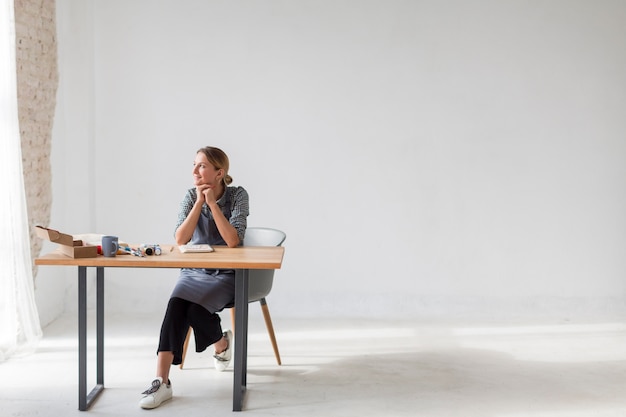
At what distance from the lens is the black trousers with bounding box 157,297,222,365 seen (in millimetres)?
3438

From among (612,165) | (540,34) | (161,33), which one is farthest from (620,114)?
(161,33)

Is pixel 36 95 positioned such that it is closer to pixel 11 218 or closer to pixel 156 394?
pixel 11 218

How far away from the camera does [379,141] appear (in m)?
5.39

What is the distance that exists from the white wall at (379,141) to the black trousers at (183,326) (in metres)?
1.89

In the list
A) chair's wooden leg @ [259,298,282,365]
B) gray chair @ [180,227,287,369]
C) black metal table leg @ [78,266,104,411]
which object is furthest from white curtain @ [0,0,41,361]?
chair's wooden leg @ [259,298,282,365]

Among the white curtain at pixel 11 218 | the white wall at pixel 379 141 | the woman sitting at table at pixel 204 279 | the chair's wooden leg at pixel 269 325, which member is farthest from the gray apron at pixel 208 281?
the white wall at pixel 379 141

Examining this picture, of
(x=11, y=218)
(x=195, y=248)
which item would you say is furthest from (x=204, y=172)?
(x=11, y=218)

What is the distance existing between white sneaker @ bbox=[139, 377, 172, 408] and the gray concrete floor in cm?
6

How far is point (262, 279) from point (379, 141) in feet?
6.16

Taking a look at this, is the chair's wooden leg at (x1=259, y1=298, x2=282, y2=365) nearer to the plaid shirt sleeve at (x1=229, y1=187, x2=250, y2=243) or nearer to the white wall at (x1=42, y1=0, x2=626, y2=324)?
the plaid shirt sleeve at (x1=229, y1=187, x2=250, y2=243)

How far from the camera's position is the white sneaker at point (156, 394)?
3.38 m

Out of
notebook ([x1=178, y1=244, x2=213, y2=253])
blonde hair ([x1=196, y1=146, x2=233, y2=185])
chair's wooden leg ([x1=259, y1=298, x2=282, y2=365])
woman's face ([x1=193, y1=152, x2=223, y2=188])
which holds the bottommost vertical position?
chair's wooden leg ([x1=259, y1=298, x2=282, y2=365])

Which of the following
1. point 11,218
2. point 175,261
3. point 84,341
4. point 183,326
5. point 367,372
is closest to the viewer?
point 175,261

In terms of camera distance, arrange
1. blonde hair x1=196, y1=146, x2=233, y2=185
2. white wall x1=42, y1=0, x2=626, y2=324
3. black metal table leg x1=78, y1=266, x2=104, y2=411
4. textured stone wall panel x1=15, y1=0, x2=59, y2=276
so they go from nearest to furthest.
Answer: black metal table leg x1=78, y1=266, x2=104, y2=411
blonde hair x1=196, y1=146, x2=233, y2=185
textured stone wall panel x1=15, y1=0, x2=59, y2=276
white wall x1=42, y1=0, x2=626, y2=324
